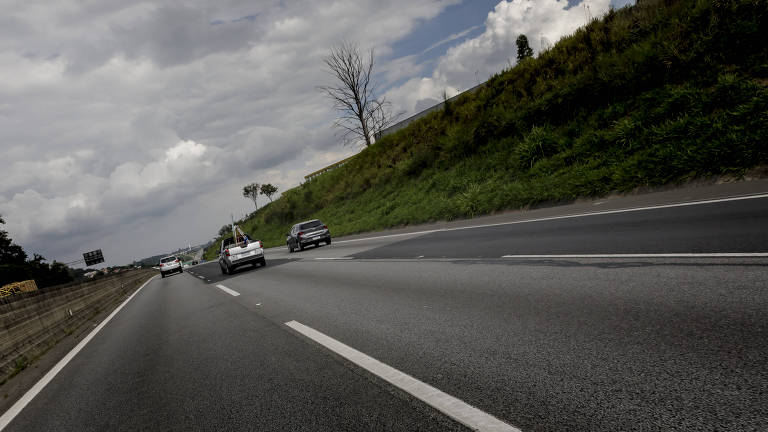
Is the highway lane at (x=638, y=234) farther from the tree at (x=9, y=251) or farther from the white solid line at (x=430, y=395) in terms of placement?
the tree at (x=9, y=251)

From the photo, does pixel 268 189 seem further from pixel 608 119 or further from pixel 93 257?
pixel 608 119

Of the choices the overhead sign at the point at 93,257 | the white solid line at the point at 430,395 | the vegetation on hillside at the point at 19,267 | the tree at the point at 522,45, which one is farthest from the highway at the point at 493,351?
the overhead sign at the point at 93,257

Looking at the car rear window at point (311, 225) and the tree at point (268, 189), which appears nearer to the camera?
the car rear window at point (311, 225)

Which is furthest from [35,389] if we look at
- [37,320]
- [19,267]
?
[19,267]

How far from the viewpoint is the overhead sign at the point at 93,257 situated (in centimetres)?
9181

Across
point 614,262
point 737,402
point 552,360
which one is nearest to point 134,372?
point 552,360

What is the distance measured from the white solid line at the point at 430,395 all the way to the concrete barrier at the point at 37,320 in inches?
228

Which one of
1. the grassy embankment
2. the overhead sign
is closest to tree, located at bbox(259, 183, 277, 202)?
the overhead sign

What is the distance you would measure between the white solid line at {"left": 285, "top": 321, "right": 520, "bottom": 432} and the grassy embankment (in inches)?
407

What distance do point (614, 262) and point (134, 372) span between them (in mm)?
6629

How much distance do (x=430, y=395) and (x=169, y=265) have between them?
4136 centimetres

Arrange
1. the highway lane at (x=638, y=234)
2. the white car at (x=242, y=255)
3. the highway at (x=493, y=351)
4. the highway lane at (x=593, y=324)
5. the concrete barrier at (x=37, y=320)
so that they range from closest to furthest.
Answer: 1. the highway lane at (x=593, y=324)
2. the highway at (x=493, y=351)
3. the highway lane at (x=638, y=234)
4. the concrete barrier at (x=37, y=320)
5. the white car at (x=242, y=255)

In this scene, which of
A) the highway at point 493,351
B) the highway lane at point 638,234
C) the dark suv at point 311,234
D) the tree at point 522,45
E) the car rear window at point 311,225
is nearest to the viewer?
the highway at point 493,351

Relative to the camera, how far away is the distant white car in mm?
38250
